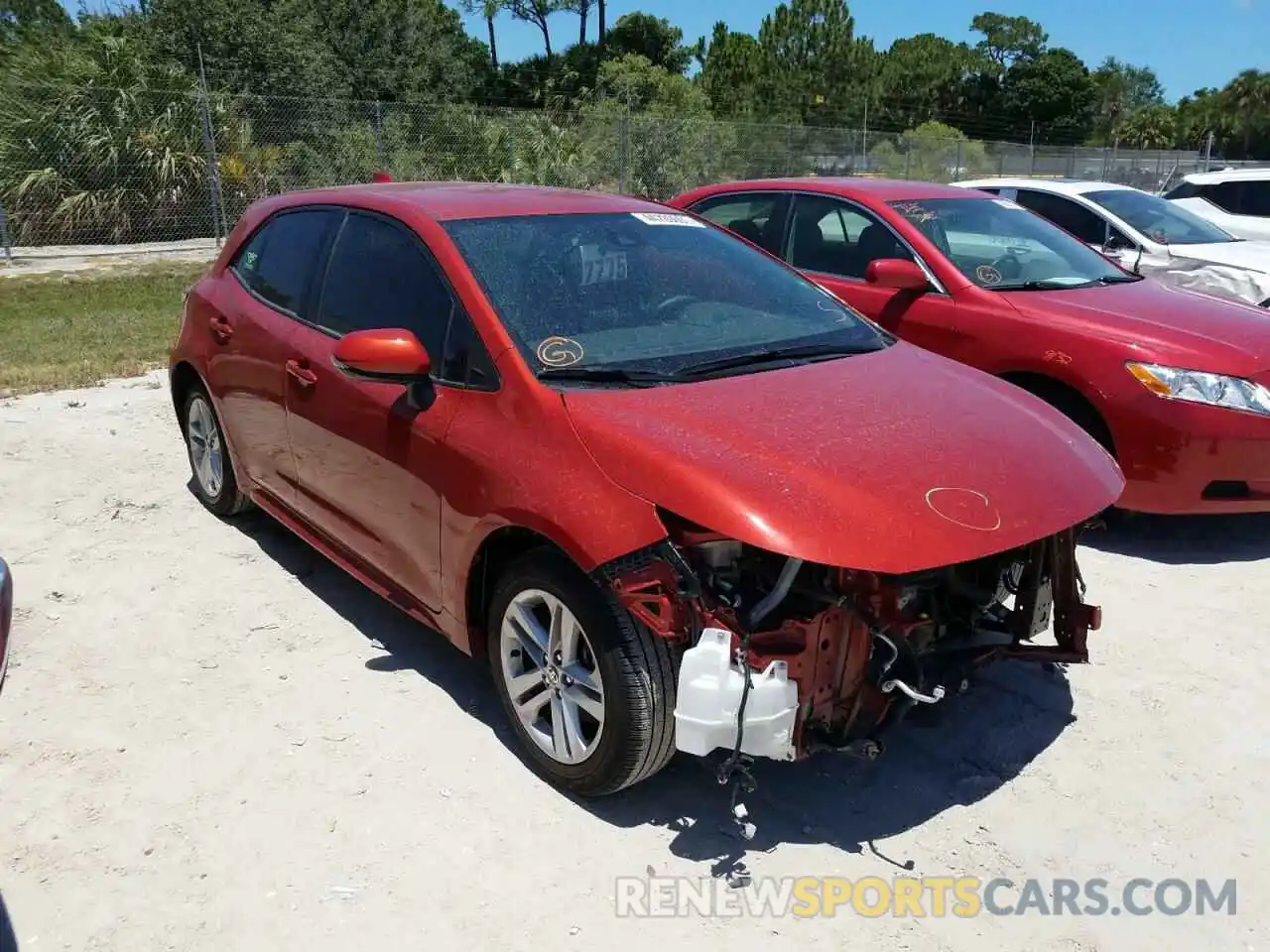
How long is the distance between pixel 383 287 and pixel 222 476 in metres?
1.80

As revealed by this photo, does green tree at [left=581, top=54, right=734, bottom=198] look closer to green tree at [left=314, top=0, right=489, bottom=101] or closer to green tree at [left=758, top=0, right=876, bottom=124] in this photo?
green tree at [left=314, top=0, right=489, bottom=101]

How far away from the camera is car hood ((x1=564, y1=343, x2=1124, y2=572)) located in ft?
8.30

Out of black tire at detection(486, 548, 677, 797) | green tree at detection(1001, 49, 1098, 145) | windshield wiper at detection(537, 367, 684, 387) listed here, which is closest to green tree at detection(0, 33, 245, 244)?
windshield wiper at detection(537, 367, 684, 387)

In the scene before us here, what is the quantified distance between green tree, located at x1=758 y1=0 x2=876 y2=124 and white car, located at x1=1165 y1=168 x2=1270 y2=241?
53.9 metres

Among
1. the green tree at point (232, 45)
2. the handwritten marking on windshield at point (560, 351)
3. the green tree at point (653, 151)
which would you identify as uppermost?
the green tree at point (232, 45)

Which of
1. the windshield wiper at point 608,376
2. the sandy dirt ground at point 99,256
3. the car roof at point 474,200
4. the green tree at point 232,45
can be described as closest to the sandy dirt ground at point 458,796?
the windshield wiper at point 608,376

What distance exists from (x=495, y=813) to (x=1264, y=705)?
2.71 meters

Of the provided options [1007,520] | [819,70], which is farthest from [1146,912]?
[819,70]

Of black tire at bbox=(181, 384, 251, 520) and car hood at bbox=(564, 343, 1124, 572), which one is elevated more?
car hood at bbox=(564, 343, 1124, 572)

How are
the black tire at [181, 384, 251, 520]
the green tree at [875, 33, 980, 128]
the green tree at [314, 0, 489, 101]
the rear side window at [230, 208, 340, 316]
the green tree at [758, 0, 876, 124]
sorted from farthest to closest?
the green tree at [875, 33, 980, 128], the green tree at [758, 0, 876, 124], the green tree at [314, 0, 489, 101], the black tire at [181, 384, 251, 520], the rear side window at [230, 208, 340, 316]

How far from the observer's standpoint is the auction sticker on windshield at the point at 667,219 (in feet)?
12.9

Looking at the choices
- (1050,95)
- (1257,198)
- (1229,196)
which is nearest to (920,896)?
(1257,198)

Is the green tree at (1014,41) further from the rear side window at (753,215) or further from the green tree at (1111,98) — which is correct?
the rear side window at (753,215)

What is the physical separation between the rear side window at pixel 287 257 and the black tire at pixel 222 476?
2.22ft
